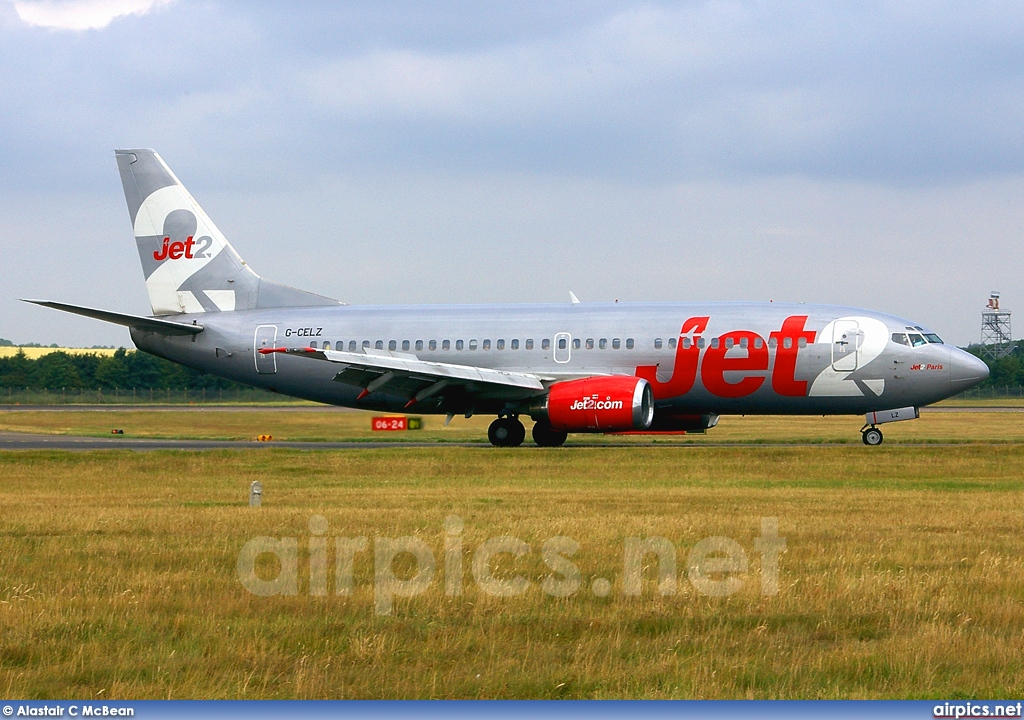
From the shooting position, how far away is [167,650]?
9.84 metres

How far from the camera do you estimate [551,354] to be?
37156 mm

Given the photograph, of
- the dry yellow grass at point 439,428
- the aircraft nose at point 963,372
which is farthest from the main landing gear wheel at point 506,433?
the aircraft nose at point 963,372

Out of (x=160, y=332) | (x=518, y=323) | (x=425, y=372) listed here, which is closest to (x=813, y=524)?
(x=425, y=372)

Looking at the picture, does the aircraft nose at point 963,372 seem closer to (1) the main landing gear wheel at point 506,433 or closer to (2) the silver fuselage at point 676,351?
(2) the silver fuselage at point 676,351

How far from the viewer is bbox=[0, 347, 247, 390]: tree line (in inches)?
3762

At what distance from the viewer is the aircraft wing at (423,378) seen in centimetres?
3503

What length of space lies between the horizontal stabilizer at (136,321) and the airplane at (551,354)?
0.07m

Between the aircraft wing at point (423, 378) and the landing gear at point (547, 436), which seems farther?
the landing gear at point (547, 436)

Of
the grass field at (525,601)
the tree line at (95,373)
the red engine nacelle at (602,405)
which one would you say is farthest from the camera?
the tree line at (95,373)

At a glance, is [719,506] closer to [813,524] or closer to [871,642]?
[813,524]

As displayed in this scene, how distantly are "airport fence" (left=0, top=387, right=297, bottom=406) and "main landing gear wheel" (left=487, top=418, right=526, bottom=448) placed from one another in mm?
44989

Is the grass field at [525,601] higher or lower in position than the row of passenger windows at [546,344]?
lower

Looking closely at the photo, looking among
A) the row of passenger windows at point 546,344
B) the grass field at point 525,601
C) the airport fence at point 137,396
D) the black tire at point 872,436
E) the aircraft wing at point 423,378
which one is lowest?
the airport fence at point 137,396

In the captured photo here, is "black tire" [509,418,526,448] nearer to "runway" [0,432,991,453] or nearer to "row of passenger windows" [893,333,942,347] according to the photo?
"runway" [0,432,991,453]
